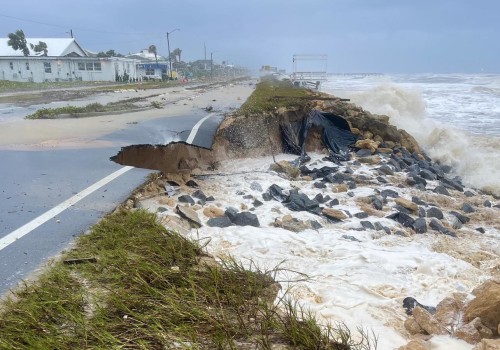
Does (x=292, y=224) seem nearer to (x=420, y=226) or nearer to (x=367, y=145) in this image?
(x=420, y=226)

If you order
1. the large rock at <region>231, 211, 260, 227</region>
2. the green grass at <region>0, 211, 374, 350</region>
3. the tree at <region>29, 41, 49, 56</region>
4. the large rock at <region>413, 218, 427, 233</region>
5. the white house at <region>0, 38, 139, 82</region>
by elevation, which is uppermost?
the tree at <region>29, 41, 49, 56</region>

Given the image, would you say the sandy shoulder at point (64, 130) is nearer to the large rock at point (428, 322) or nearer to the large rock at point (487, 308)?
the large rock at point (428, 322)

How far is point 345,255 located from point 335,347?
2.36 meters

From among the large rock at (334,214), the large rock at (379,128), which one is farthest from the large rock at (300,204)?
the large rock at (379,128)

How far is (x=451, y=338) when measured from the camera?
3035 mm

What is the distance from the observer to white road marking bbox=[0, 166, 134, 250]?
14.1 feet

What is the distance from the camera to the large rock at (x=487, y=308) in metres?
3.02

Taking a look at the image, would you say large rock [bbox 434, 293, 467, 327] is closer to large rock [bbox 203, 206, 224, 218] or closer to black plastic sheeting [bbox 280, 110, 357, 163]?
large rock [bbox 203, 206, 224, 218]

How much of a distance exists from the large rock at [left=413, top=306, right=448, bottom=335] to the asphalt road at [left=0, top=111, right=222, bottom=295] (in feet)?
10.7

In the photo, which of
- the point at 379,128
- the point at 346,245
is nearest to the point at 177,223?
the point at 346,245

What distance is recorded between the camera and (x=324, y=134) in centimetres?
1265

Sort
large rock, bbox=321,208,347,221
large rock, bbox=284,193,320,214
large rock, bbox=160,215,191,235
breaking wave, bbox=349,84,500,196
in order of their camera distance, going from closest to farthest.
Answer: large rock, bbox=160,215,191,235 < large rock, bbox=321,208,347,221 < large rock, bbox=284,193,320,214 < breaking wave, bbox=349,84,500,196

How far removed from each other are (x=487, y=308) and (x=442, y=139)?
14.4 metres

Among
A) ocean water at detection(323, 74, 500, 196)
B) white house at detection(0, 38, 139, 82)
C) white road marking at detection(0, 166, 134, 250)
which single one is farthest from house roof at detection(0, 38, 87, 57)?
white road marking at detection(0, 166, 134, 250)
